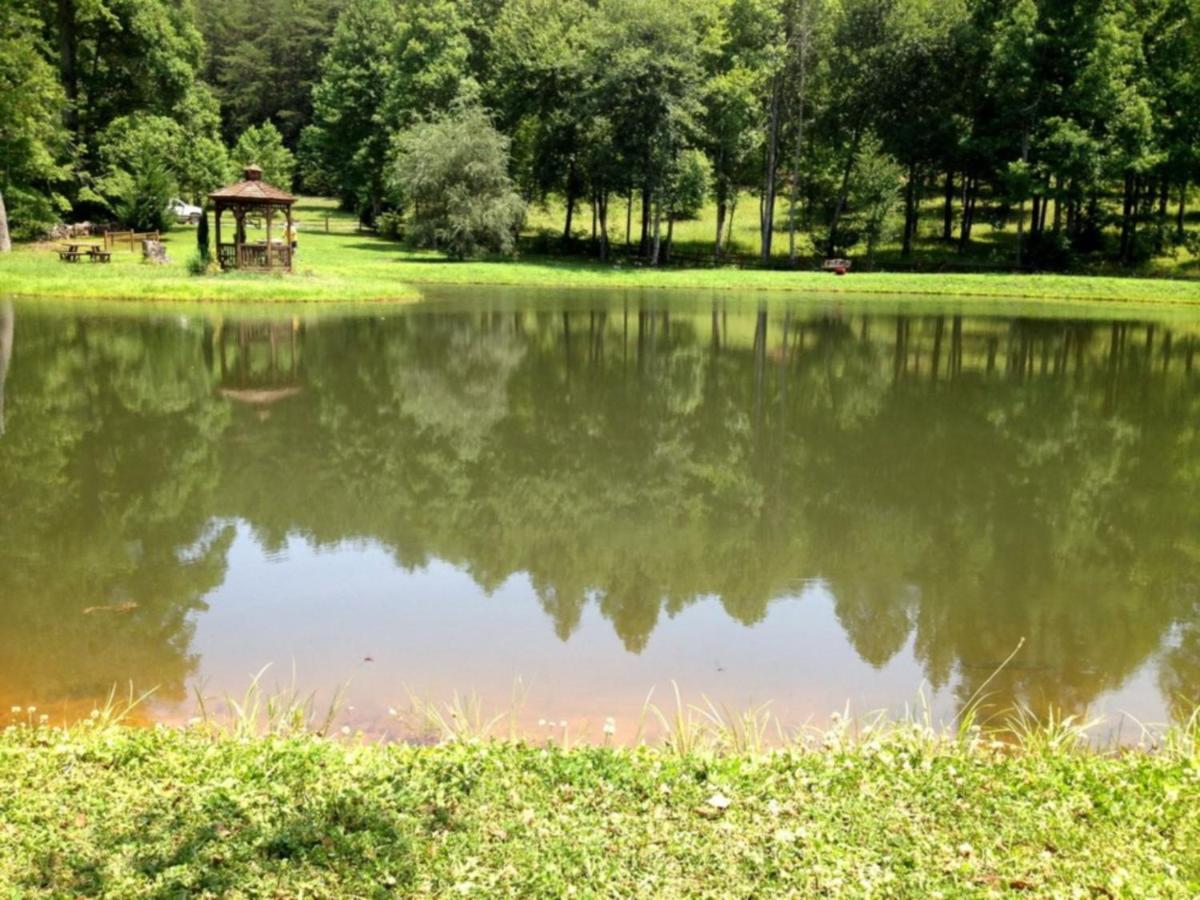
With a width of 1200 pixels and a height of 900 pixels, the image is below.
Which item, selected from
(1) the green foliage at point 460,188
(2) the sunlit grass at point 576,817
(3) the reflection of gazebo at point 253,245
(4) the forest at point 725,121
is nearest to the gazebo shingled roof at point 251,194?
(3) the reflection of gazebo at point 253,245

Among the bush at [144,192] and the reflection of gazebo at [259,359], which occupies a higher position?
the bush at [144,192]

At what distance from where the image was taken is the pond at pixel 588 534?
6395 mm

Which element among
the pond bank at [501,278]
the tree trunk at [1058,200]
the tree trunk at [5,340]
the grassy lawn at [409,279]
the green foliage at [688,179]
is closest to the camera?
the tree trunk at [5,340]

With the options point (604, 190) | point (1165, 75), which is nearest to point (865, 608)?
point (604, 190)

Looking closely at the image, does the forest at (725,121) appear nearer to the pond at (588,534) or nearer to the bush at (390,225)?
the bush at (390,225)

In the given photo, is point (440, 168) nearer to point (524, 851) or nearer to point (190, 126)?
point (190, 126)

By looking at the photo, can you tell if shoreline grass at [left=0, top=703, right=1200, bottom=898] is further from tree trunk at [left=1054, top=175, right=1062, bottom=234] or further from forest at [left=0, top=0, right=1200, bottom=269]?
tree trunk at [left=1054, top=175, right=1062, bottom=234]

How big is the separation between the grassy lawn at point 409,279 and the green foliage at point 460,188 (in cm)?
111

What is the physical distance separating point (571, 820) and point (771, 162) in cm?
4982

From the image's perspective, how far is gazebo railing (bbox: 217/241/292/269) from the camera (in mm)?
32469

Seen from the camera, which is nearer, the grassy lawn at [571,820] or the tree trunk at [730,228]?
the grassy lawn at [571,820]

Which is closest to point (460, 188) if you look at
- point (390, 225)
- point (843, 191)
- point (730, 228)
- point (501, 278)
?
point (501, 278)

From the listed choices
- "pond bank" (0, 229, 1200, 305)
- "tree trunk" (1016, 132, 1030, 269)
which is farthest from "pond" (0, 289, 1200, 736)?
"tree trunk" (1016, 132, 1030, 269)

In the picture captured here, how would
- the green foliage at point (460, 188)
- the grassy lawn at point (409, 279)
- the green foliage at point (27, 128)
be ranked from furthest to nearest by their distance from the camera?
the green foliage at point (460, 188) < the green foliage at point (27, 128) < the grassy lawn at point (409, 279)
